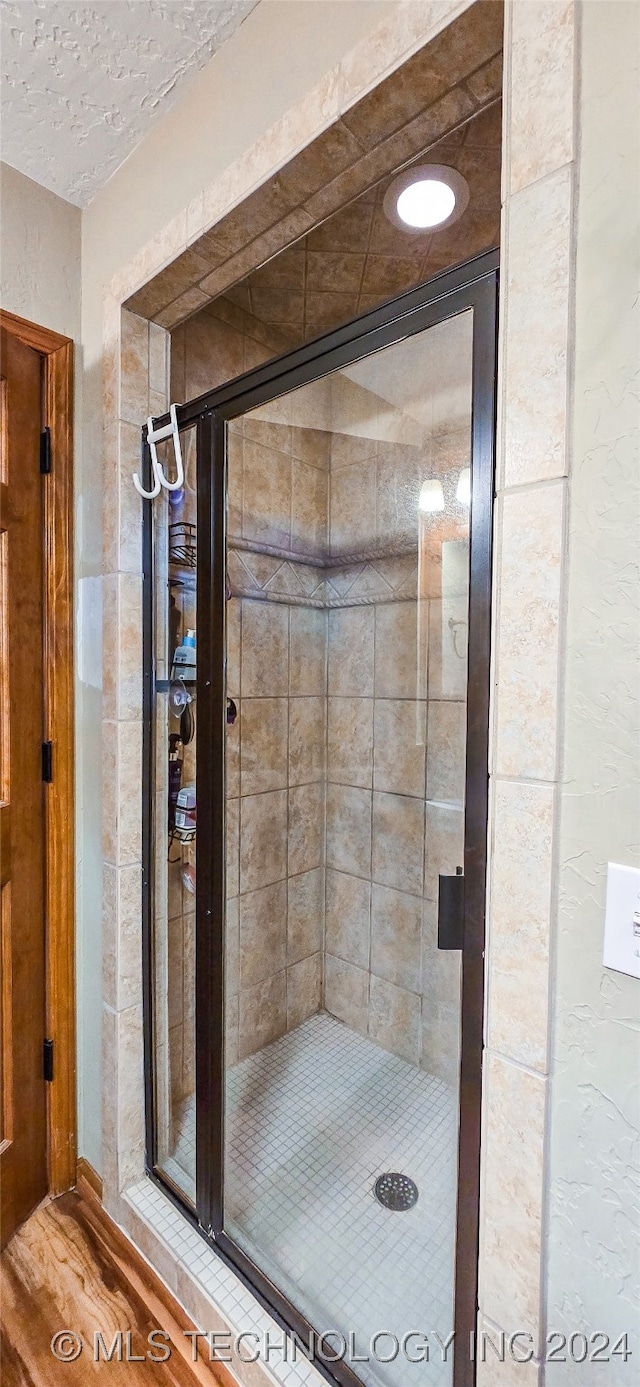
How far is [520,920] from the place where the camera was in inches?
24.3

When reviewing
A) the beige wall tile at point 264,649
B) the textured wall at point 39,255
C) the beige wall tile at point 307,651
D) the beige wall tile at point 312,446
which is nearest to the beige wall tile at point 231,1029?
the beige wall tile at point 264,649

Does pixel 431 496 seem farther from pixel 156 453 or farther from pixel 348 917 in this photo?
pixel 348 917

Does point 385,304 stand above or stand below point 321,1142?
above

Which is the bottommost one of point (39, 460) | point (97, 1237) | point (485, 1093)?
point (97, 1237)

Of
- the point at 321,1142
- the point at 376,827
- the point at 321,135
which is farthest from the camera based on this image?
the point at 376,827

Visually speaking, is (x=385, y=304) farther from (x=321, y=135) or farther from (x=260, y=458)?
(x=260, y=458)

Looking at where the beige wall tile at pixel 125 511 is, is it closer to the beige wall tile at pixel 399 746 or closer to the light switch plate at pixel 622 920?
the beige wall tile at pixel 399 746

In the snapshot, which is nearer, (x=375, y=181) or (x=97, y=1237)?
(x=375, y=181)

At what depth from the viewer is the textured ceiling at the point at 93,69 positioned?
0.88 metres

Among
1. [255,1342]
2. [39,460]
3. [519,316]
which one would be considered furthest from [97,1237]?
[519,316]

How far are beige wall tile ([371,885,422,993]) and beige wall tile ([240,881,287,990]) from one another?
11.0 inches

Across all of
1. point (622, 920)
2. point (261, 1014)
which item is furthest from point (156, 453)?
point (261, 1014)

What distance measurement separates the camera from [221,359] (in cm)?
145

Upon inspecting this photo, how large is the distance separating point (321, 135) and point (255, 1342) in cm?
191
